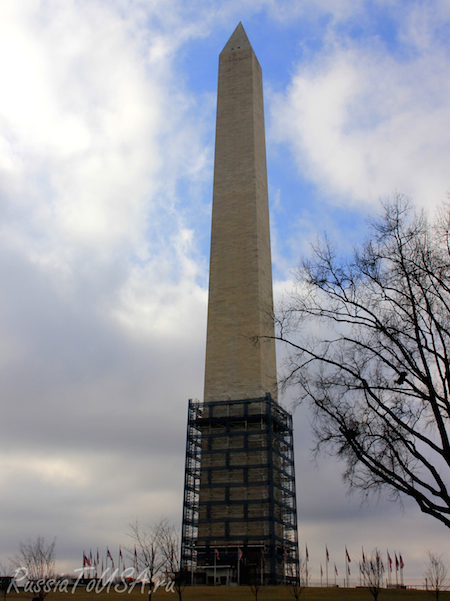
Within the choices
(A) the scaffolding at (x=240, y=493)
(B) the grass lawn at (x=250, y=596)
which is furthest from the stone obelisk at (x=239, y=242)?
(B) the grass lawn at (x=250, y=596)

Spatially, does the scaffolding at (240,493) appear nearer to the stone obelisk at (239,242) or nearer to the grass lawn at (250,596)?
the stone obelisk at (239,242)

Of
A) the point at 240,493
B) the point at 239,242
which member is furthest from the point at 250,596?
the point at 239,242

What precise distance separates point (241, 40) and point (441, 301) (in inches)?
3305

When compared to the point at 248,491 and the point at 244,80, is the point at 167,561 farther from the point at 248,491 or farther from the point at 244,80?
the point at 244,80

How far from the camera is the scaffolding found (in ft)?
215

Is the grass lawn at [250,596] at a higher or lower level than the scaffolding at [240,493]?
lower

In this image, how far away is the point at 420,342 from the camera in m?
19.6

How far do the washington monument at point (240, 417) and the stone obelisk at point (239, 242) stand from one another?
0.46ft

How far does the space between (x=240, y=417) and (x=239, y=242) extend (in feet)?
77.3

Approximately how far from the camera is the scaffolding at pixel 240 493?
215 ft

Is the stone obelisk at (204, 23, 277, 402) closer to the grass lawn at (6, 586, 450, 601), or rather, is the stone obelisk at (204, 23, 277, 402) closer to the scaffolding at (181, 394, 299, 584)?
the scaffolding at (181, 394, 299, 584)

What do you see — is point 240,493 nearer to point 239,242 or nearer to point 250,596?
point 250,596

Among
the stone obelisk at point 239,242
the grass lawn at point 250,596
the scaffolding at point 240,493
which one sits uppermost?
the stone obelisk at point 239,242

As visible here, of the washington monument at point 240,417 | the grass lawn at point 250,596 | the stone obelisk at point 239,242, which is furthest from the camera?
the stone obelisk at point 239,242
